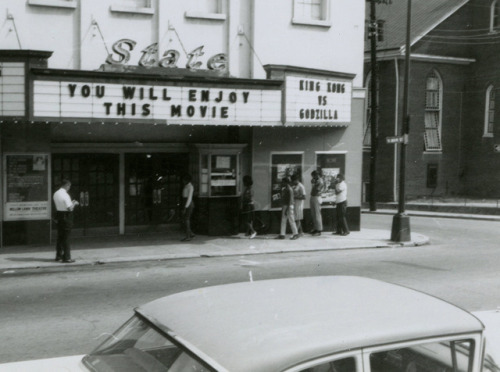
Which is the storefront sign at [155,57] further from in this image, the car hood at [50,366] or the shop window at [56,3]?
the car hood at [50,366]

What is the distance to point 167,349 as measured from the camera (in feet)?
12.6

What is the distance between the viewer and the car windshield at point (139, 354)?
3.61 m

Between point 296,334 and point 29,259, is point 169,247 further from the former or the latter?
point 296,334

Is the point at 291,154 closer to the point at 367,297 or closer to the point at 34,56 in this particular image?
the point at 34,56

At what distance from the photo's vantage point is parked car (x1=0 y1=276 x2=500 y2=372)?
344 cm

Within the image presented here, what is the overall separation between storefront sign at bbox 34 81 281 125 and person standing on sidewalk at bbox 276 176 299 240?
6.20 feet

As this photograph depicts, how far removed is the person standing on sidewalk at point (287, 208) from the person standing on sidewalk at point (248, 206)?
2.64 feet

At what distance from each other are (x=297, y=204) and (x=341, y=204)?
1.44 meters

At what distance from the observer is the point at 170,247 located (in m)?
17.6

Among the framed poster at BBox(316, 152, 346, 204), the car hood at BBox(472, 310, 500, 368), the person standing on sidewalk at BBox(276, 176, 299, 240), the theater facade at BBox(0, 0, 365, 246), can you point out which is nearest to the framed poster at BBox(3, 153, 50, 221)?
the theater facade at BBox(0, 0, 365, 246)

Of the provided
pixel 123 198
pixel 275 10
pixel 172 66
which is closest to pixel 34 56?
pixel 172 66

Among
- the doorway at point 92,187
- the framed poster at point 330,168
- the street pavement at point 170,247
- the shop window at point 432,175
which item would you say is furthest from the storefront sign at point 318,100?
the shop window at point 432,175

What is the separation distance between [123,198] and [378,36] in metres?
18.0

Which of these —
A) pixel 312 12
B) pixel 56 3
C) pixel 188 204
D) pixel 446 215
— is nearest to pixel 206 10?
pixel 312 12
